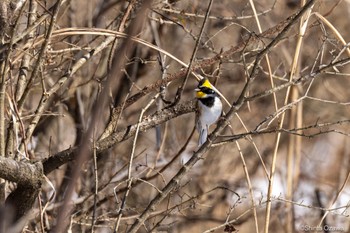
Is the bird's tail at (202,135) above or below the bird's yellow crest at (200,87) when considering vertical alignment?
below

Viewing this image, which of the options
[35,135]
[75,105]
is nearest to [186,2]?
[75,105]

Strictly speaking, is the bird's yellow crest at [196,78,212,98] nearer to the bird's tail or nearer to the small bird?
the small bird

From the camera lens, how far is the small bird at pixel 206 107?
3.32 m

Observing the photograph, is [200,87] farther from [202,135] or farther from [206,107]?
[202,135]

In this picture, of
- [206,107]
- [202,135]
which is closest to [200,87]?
[206,107]

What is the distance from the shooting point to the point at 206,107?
333cm

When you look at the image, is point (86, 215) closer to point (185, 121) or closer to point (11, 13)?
point (11, 13)

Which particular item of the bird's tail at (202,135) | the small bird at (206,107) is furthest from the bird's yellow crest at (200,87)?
the bird's tail at (202,135)

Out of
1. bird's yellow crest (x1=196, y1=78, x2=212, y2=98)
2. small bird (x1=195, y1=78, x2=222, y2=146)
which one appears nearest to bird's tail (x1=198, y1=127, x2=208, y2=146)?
small bird (x1=195, y1=78, x2=222, y2=146)

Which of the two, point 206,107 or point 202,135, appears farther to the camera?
point 202,135

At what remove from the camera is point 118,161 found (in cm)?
495

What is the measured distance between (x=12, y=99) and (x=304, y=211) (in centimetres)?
364

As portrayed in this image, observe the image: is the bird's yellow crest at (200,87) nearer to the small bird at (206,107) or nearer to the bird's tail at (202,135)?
the small bird at (206,107)

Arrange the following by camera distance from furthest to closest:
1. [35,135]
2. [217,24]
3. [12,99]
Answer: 1. [217,24]
2. [35,135]
3. [12,99]
